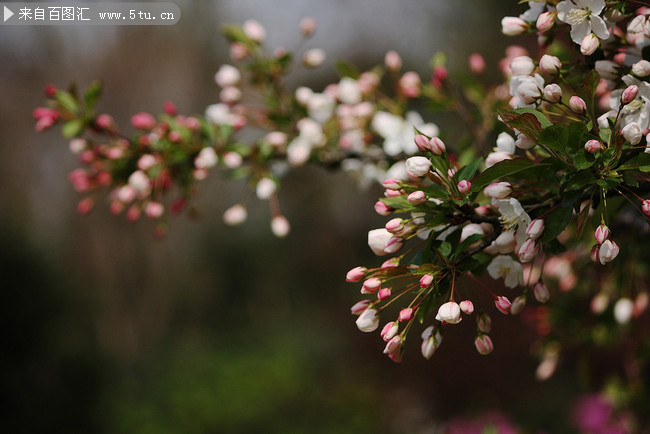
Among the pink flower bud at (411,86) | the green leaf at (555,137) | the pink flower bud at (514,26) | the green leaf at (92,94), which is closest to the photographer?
the green leaf at (555,137)

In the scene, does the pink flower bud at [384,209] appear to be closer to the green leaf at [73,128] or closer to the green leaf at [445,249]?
the green leaf at [445,249]

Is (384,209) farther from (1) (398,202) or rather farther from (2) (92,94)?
(2) (92,94)

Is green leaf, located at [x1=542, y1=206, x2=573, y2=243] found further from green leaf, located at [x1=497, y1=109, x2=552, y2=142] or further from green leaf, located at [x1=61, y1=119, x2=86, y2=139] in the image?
green leaf, located at [x1=61, y1=119, x2=86, y2=139]

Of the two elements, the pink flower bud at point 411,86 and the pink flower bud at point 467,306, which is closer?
the pink flower bud at point 467,306

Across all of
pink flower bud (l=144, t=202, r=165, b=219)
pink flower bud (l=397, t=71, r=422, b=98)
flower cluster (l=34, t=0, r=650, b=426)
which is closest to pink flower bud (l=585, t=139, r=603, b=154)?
flower cluster (l=34, t=0, r=650, b=426)

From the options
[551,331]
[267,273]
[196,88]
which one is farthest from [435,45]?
[551,331]

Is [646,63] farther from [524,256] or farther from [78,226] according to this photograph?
[78,226]

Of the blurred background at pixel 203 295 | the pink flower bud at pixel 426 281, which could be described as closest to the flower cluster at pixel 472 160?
the pink flower bud at pixel 426 281
